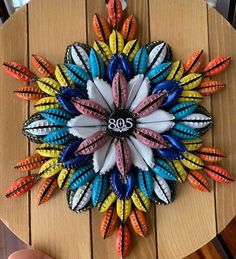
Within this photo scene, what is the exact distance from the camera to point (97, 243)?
1.21m

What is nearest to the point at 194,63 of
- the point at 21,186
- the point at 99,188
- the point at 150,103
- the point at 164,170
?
the point at 150,103

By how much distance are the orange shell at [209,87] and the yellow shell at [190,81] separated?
17mm

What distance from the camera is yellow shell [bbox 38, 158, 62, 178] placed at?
3.94 feet

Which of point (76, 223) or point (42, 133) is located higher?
point (42, 133)

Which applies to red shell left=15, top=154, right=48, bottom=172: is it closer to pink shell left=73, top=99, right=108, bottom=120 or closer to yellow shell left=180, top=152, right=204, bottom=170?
pink shell left=73, top=99, right=108, bottom=120

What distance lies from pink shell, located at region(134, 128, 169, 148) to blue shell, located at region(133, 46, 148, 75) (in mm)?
140

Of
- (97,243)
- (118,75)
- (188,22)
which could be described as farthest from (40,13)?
(97,243)

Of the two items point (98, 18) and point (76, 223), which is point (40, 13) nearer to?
point (98, 18)

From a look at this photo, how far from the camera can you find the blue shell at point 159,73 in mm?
1209

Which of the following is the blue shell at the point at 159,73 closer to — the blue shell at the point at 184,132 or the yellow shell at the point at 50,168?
the blue shell at the point at 184,132

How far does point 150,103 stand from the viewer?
1193mm

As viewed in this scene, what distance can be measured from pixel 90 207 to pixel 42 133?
205 mm

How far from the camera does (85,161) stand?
1.20 meters

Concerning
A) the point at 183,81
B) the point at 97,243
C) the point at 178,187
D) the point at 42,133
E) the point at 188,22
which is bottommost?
the point at 97,243
